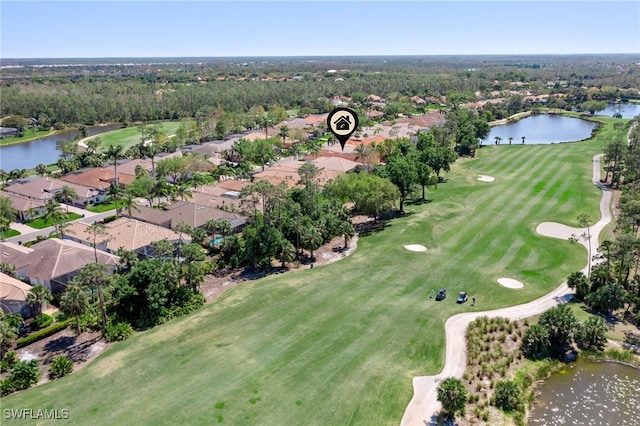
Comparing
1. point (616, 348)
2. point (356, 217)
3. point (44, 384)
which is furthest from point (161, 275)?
point (616, 348)

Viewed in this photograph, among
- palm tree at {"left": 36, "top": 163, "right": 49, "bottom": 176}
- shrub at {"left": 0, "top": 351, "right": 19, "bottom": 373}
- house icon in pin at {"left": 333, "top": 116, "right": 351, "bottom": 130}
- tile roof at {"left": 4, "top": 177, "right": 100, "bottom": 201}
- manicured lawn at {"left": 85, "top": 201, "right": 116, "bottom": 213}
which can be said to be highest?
house icon in pin at {"left": 333, "top": 116, "right": 351, "bottom": 130}

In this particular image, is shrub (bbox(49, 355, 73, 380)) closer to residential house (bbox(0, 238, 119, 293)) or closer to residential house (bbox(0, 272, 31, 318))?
residential house (bbox(0, 272, 31, 318))

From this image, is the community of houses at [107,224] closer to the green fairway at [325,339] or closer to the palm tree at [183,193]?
the palm tree at [183,193]

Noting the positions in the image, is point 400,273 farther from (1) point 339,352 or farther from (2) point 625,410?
(2) point 625,410

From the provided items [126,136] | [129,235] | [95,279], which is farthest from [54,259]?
[126,136]

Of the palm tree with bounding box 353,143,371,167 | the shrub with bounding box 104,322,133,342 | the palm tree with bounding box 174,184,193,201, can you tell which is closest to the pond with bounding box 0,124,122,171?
the palm tree with bounding box 174,184,193,201

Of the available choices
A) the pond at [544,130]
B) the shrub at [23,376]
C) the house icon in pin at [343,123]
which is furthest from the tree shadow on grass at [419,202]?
the pond at [544,130]

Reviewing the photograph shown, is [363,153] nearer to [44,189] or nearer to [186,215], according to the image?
[186,215]
